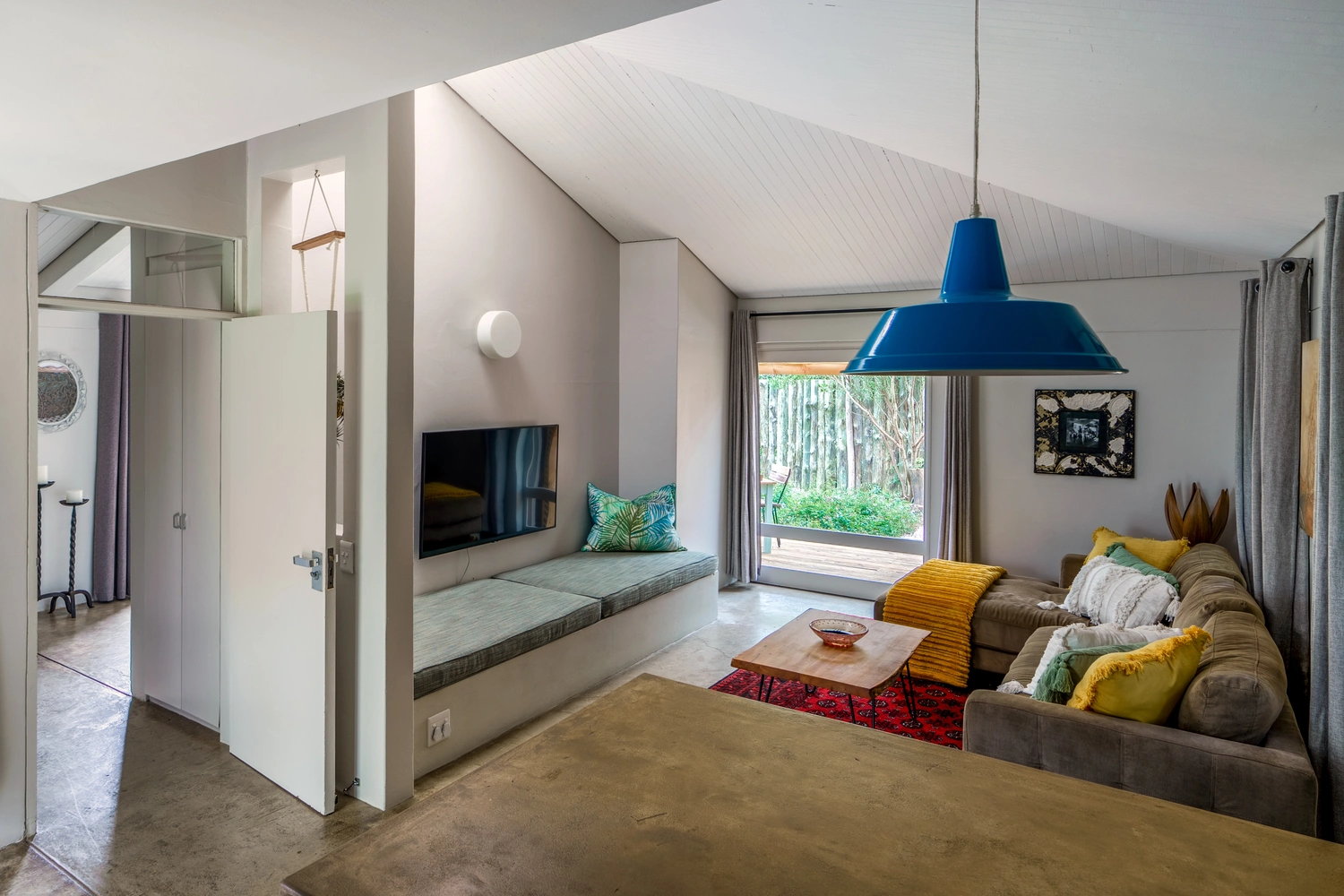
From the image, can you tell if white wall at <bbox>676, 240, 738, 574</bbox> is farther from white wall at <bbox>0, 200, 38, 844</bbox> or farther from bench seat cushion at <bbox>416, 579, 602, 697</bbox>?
white wall at <bbox>0, 200, 38, 844</bbox>

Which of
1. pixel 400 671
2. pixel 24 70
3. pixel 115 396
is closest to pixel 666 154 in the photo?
pixel 400 671

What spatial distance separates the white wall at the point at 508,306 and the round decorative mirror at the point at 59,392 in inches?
119

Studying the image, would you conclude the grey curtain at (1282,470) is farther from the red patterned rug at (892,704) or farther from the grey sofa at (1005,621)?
the red patterned rug at (892,704)

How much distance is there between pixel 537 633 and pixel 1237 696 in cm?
268

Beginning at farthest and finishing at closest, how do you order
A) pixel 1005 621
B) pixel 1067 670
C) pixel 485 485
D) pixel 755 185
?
1. pixel 755 185
2. pixel 485 485
3. pixel 1005 621
4. pixel 1067 670

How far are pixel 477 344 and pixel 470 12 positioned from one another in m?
3.34

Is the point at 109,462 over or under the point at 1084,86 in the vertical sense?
under

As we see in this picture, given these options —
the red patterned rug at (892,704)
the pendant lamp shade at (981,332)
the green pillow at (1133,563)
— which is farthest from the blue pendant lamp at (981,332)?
the green pillow at (1133,563)

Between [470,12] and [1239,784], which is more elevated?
[470,12]

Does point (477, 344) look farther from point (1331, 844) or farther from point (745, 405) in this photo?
point (1331, 844)

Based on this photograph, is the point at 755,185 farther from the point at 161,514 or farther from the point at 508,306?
the point at 161,514

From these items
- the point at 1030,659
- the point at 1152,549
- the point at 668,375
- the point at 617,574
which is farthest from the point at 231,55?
the point at 1152,549

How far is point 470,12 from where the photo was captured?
113cm

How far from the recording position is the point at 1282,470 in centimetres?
334
